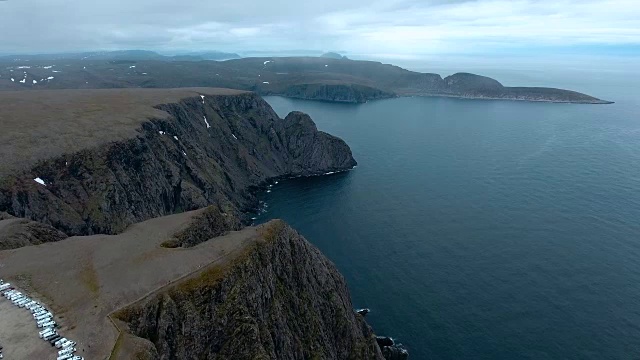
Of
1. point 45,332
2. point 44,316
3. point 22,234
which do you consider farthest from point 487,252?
point 22,234

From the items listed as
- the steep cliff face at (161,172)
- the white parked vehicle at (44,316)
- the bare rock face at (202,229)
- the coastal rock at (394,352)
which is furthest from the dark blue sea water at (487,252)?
the white parked vehicle at (44,316)

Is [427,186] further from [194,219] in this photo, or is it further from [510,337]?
[194,219]

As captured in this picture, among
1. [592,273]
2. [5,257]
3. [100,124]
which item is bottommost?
[592,273]

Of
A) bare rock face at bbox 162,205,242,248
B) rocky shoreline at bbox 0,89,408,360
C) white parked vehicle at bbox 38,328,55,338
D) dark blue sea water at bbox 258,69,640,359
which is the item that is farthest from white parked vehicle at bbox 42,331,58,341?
dark blue sea water at bbox 258,69,640,359

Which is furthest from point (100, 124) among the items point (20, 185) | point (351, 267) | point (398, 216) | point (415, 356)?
point (415, 356)

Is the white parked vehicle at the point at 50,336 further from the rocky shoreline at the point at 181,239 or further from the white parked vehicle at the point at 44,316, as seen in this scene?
the white parked vehicle at the point at 44,316

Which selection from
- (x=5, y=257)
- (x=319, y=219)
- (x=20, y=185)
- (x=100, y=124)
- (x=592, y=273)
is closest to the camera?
(x=5, y=257)

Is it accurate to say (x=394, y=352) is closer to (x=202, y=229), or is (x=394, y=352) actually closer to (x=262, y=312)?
(x=262, y=312)

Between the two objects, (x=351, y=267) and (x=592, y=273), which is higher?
(x=592, y=273)
